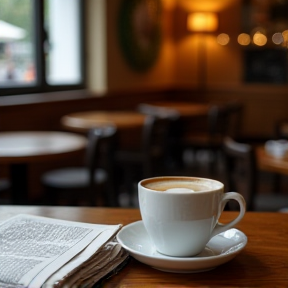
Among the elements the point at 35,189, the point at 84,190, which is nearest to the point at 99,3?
the point at 35,189

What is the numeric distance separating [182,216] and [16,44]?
183 inches

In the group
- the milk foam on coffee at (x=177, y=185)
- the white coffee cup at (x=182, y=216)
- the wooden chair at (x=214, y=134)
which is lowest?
the wooden chair at (x=214, y=134)

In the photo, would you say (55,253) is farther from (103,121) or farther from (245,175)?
(103,121)

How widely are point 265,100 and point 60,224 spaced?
7.02 m

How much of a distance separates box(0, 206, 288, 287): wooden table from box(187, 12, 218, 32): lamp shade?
6.77m

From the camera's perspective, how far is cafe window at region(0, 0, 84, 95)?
5.06 m

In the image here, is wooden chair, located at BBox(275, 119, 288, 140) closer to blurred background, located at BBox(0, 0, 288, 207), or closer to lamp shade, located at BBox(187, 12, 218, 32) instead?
blurred background, located at BBox(0, 0, 288, 207)

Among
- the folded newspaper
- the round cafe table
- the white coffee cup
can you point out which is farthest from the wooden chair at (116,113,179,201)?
the white coffee cup

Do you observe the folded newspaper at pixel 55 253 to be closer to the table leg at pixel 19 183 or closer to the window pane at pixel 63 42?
the table leg at pixel 19 183

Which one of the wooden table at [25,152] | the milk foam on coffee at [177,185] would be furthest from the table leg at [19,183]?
the milk foam on coffee at [177,185]

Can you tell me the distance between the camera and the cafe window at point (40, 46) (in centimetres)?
506

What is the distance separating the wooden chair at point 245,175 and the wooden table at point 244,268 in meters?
1.48

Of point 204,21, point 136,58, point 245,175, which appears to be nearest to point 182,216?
point 245,175

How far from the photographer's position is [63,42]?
5.97m
